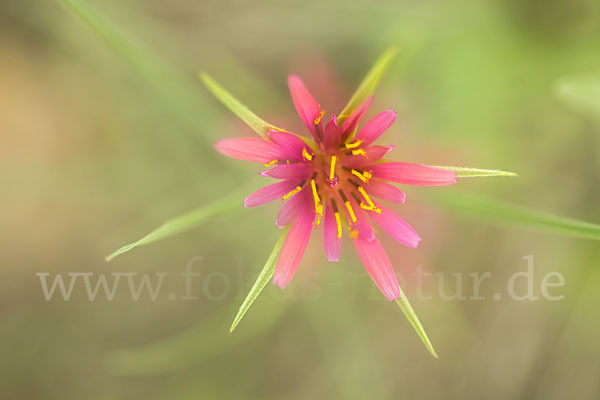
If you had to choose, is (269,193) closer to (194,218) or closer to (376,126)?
(194,218)

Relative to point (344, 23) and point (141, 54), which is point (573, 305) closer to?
point (344, 23)

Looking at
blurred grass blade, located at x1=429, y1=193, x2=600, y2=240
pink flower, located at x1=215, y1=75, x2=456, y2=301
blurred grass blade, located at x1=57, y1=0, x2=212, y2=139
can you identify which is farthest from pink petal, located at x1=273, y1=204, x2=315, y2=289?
blurred grass blade, located at x1=57, y1=0, x2=212, y2=139

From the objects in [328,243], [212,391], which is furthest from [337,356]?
[328,243]

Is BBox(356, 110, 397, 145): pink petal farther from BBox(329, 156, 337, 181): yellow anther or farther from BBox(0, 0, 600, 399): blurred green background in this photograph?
BBox(0, 0, 600, 399): blurred green background

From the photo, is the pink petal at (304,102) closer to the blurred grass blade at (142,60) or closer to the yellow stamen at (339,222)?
the yellow stamen at (339,222)

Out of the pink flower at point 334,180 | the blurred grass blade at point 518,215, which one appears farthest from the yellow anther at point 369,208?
the blurred grass blade at point 518,215

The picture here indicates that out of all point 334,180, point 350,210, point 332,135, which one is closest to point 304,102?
point 332,135

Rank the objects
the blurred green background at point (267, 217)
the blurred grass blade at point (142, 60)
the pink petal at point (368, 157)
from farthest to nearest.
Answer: the blurred green background at point (267, 217) → the blurred grass blade at point (142, 60) → the pink petal at point (368, 157)
